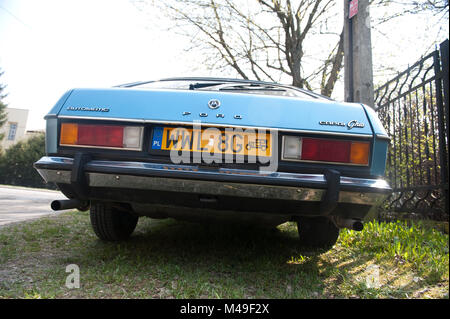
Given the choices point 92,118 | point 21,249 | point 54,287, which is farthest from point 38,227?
point 92,118

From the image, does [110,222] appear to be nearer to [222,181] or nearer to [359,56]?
[222,181]

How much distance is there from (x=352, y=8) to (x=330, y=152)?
3.31 metres

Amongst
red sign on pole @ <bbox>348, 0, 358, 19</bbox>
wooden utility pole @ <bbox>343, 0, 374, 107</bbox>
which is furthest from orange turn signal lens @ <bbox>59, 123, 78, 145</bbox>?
red sign on pole @ <bbox>348, 0, 358, 19</bbox>

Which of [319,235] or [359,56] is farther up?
[359,56]

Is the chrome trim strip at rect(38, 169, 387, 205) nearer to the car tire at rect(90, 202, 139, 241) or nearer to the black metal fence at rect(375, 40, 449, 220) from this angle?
the car tire at rect(90, 202, 139, 241)

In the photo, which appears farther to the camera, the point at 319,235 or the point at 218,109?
the point at 319,235

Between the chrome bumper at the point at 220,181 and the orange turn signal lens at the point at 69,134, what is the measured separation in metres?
0.15

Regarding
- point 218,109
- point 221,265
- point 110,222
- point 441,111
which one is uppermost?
point 441,111

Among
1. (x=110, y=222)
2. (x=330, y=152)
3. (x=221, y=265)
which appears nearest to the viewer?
(x=330, y=152)

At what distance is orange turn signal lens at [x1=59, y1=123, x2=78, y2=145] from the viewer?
6.37 ft

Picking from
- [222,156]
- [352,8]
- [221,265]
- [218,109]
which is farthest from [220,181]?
[352,8]

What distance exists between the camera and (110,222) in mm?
2641

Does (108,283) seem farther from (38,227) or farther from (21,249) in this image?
(38,227)
